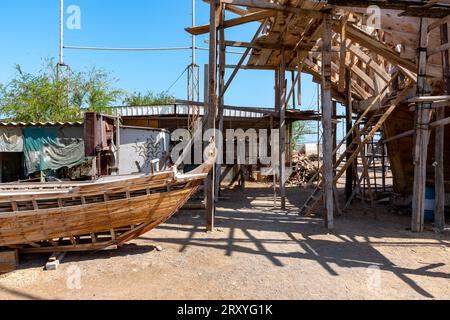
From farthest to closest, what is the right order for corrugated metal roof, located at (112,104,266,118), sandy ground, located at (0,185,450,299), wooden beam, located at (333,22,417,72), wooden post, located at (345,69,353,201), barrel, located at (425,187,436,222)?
corrugated metal roof, located at (112,104,266,118), wooden post, located at (345,69,353,201), barrel, located at (425,187,436,222), wooden beam, located at (333,22,417,72), sandy ground, located at (0,185,450,299)

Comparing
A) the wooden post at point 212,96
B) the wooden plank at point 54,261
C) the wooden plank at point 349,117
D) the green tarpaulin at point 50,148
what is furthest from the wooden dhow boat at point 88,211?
the green tarpaulin at point 50,148

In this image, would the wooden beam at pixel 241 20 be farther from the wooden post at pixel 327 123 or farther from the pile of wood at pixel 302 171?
the pile of wood at pixel 302 171

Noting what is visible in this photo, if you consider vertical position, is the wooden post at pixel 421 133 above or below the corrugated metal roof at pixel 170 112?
below

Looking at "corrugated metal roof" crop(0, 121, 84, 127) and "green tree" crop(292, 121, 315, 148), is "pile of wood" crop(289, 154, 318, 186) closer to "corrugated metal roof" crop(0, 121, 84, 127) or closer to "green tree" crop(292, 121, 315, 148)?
"corrugated metal roof" crop(0, 121, 84, 127)

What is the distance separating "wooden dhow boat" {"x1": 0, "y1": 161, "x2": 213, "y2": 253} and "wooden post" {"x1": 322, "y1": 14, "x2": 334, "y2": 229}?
3119mm

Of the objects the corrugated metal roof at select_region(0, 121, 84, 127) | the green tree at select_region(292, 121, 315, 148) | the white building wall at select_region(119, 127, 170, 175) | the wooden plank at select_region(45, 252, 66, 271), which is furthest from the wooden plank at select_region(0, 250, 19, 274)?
the green tree at select_region(292, 121, 315, 148)

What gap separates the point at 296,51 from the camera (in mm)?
9539

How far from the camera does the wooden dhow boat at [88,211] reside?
4547mm

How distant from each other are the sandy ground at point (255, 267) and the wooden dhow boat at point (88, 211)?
290mm

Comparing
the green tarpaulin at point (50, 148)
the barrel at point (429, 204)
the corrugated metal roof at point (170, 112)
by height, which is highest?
the corrugated metal roof at point (170, 112)

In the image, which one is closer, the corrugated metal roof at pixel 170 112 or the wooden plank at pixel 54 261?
the wooden plank at pixel 54 261

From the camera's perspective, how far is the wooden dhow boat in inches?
179

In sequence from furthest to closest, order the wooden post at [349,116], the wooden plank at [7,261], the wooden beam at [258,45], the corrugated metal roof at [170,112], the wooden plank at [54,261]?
the corrugated metal roof at [170,112], the wooden post at [349,116], the wooden beam at [258,45], the wooden plank at [7,261], the wooden plank at [54,261]
